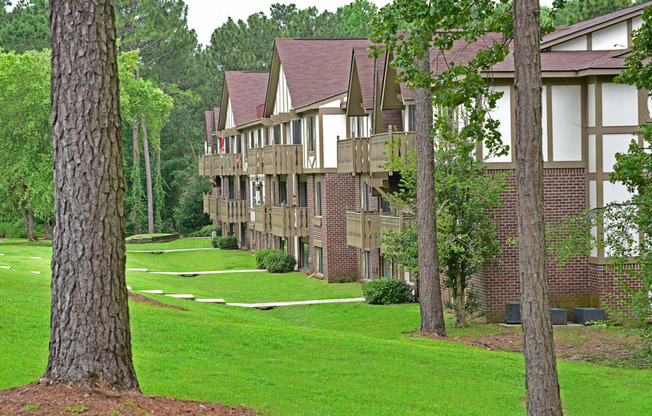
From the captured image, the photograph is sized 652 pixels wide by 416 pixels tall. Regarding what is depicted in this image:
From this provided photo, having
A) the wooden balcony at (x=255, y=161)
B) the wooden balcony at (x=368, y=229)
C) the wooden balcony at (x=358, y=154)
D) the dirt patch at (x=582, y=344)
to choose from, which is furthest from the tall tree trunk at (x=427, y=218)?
the wooden balcony at (x=255, y=161)

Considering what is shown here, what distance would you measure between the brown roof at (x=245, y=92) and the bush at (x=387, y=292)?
28.6 metres

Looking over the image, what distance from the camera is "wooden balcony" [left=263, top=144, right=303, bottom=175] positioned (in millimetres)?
40656

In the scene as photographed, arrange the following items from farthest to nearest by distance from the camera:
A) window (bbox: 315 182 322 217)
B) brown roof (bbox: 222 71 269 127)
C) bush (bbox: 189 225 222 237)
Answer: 1. bush (bbox: 189 225 222 237)
2. brown roof (bbox: 222 71 269 127)
3. window (bbox: 315 182 322 217)

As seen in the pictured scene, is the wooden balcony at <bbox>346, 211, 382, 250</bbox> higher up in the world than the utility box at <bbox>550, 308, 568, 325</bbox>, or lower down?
higher up

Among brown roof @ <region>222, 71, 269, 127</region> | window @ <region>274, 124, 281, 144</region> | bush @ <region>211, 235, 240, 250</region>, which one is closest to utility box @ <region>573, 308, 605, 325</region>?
window @ <region>274, 124, 281, 144</region>

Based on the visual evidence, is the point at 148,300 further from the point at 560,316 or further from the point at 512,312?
the point at 560,316

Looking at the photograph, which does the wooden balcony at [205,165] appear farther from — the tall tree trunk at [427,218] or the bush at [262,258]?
the tall tree trunk at [427,218]

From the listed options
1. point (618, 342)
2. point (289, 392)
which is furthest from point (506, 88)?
point (289, 392)

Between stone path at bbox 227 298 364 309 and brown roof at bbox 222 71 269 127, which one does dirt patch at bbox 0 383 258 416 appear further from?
brown roof at bbox 222 71 269 127

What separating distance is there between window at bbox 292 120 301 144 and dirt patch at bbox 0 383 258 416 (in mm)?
33216

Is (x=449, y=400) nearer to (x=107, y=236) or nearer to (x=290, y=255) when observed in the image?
(x=107, y=236)

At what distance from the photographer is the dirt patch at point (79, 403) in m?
8.11

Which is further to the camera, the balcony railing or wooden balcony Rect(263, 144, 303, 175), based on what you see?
the balcony railing

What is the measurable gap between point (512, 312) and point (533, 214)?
14.0 metres
